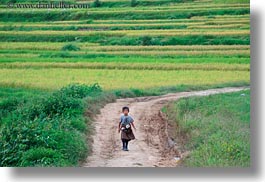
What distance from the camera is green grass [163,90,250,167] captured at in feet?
20.8

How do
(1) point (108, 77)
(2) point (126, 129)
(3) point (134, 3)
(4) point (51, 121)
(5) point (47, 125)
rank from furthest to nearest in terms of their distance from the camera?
1. (3) point (134, 3)
2. (1) point (108, 77)
3. (4) point (51, 121)
4. (2) point (126, 129)
5. (5) point (47, 125)

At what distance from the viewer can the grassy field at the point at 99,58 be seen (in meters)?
7.02

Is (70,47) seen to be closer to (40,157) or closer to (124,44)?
(124,44)

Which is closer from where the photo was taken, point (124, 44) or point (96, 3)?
point (96, 3)

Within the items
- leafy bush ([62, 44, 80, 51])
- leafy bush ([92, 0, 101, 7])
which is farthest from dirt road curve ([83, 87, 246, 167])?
leafy bush ([92, 0, 101, 7])

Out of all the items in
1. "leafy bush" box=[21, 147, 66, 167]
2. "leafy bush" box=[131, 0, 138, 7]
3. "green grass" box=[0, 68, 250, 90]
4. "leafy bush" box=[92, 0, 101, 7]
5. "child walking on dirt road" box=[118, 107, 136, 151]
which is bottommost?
"leafy bush" box=[21, 147, 66, 167]

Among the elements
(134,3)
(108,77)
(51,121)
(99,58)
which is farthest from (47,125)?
(134,3)

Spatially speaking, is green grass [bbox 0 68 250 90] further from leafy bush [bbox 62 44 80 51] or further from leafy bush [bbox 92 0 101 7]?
leafy bush [bbox 92 0 101 7]

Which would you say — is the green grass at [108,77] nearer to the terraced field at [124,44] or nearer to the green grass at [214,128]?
the terraced field at [124,44]

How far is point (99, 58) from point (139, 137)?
1.73 meters

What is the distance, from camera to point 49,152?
20.7 ft

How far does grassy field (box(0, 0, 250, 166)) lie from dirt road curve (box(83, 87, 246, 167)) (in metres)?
0.12

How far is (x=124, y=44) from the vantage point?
845cm

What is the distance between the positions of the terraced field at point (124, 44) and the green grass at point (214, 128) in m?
0.28
